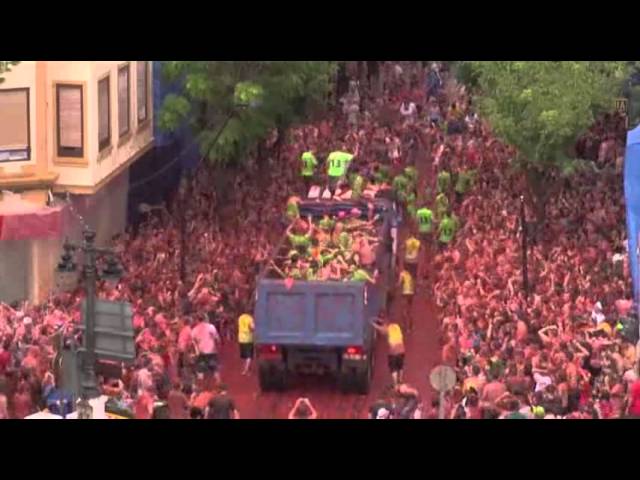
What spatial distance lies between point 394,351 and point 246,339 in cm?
154

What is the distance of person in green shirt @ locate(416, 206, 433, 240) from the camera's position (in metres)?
18.4

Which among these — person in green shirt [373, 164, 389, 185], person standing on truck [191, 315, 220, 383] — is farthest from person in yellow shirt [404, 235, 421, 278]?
person standing on truck [191, 315, 220, 383]

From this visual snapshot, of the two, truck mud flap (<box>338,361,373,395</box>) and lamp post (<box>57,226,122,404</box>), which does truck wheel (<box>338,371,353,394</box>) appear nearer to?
truck mud flap (<box>338,361,373,395</box>)

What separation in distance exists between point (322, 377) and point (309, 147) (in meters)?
2.65

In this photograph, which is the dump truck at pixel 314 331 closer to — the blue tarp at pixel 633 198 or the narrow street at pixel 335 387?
the narrow street at pixel 335 387

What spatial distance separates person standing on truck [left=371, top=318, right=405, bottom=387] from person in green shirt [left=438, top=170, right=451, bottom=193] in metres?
1.82

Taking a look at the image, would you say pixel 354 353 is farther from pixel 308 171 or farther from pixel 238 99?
pixel 238 99

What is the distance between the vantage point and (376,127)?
18.6 metres

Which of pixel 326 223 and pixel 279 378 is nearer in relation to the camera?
pixel 279 378

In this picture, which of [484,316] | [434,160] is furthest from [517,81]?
[484,316]

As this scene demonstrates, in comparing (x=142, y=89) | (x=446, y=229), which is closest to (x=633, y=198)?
(x=446, y=229)

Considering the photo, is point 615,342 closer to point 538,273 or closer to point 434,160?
point 538,273

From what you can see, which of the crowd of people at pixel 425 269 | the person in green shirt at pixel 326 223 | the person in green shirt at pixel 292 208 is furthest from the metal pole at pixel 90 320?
the person in green shirt at pixel 326 223

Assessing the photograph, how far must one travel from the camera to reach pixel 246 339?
56.8ft
